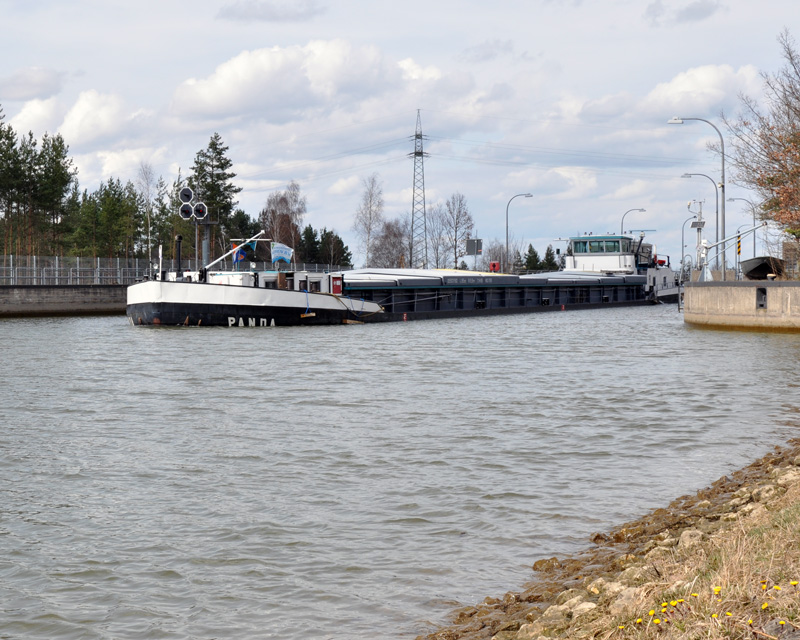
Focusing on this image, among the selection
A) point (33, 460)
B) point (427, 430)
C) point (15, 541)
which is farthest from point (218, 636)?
point (427, 430)

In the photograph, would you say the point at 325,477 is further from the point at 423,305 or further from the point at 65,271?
the point at 65,271

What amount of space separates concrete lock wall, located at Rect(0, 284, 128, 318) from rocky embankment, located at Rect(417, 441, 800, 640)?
1876 inches

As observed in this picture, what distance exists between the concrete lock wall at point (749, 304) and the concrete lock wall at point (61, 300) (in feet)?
115

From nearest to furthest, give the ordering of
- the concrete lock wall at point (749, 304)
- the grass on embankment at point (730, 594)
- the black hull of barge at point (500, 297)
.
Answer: the grass on embankment at point (730, 594)
the concrete lock wall at point (749, 304)
the black hull of barge at point (500, 297)

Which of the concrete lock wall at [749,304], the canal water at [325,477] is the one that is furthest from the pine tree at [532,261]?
the canal water at [325,477]

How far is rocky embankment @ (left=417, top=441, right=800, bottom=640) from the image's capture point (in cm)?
443

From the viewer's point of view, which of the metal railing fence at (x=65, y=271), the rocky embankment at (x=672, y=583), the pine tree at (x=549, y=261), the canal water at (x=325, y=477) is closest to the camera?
the rocky embankment at (x=672, y=583)

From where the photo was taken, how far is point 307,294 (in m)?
41.7

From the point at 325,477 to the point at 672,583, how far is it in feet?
19.9

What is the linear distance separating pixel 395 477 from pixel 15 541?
4311 millimetres

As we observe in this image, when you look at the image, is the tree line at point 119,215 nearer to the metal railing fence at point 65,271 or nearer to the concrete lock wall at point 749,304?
the metal railing fence at point 65,271

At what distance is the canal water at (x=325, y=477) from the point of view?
22.2ft

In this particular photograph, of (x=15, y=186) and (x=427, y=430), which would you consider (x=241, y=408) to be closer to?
(x=427, y=430)

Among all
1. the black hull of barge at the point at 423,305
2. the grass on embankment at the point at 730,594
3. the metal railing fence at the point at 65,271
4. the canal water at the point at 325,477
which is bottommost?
the canal water at the point at 325,477
